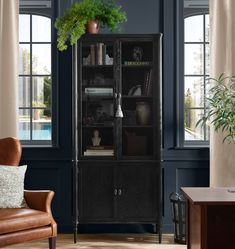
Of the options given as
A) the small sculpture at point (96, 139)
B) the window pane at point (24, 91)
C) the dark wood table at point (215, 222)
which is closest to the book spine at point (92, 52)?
the small sculpture at point (96, 139)

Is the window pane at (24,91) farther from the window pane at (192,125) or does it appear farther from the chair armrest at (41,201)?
the window pane at (192,125)

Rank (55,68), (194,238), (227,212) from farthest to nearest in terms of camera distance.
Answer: (55,68) → (194,238) → (227,212)

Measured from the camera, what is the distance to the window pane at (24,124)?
21.5 feet

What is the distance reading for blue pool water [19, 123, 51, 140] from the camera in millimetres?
6542

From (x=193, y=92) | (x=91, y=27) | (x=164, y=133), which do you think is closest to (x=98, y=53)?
(x=91, y=27)

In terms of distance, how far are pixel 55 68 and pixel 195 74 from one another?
61.4 inches

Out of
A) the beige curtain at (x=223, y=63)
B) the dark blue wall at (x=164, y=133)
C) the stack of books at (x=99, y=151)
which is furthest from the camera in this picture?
the dark blue wall at (x=164, y=133)

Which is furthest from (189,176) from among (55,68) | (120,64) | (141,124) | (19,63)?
(19,63)

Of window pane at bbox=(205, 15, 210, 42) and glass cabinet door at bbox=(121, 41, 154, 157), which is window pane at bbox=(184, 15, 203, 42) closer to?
window pane at bbox=(205, 15, 210, 42)

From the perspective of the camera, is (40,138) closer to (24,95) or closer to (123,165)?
(24,95)

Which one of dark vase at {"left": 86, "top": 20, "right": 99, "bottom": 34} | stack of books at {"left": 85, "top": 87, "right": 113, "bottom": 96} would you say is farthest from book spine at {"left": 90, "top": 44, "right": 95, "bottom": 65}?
stack of books at {"left": 85, "top": 87, "right": 113, "bottom": 96}

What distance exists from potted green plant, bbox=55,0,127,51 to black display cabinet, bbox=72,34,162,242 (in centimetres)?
15

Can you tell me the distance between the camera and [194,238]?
399 centimetres

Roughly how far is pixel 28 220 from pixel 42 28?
2520 mm
